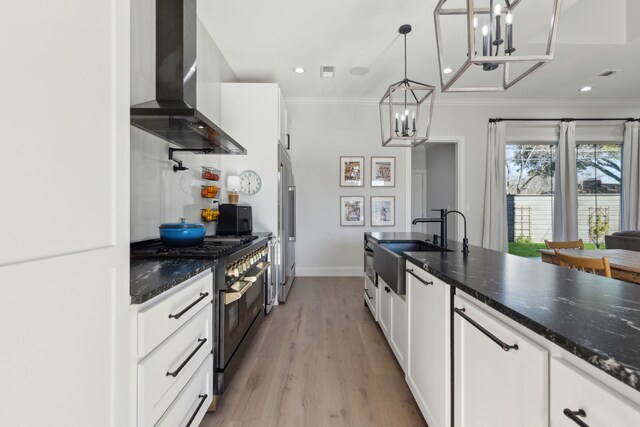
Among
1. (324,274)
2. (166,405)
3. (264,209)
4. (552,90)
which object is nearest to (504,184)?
(552,90)

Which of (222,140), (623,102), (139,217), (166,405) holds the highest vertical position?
(623,102)

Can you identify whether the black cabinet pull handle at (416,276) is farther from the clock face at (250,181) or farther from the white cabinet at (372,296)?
the clock face at (250,181)

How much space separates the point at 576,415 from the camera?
605 millimetres

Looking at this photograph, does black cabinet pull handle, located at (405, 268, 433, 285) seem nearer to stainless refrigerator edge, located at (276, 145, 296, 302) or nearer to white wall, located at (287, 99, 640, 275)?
stainless refrigerator edge, located at (276, 145, 296, 302)

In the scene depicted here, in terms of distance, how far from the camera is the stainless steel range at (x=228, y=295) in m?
1.64

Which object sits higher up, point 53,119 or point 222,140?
point 222,140

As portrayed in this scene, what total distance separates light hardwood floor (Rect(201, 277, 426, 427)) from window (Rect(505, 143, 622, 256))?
421 centimetres

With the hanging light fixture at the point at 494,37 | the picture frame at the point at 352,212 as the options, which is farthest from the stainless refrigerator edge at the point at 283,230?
the hanging light fixture at the point at 494,37

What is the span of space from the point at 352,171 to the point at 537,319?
14.6ft

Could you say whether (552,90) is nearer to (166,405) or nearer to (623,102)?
(623,102)

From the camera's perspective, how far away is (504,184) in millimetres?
4969

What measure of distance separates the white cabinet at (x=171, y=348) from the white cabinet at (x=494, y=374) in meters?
1.12

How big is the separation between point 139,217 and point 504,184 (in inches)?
211

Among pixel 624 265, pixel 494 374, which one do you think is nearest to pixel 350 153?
pixel 624 265
